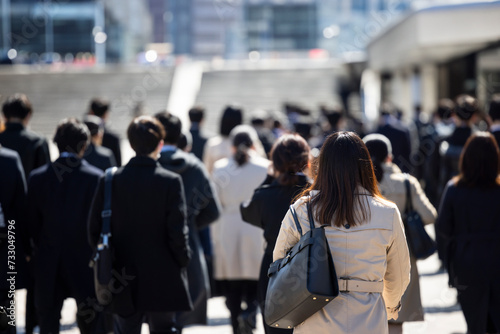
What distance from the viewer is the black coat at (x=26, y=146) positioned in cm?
655

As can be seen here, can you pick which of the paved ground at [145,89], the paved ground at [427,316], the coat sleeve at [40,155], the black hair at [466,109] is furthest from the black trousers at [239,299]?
the paved ground at [145,89]

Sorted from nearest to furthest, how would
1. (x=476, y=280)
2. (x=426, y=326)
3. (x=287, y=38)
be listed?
(x=476, y=280) < (x=426, y=326) < (x=287, y=38)

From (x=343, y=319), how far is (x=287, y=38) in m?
99.2

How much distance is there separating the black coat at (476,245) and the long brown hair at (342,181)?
6.53 ft

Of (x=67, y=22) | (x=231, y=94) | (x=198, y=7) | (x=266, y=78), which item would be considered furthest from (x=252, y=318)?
(x=198, y=7)

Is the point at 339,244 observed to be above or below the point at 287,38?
below

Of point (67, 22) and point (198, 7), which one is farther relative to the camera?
point (198, 7)

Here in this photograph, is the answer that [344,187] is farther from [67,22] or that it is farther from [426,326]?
[67,22]

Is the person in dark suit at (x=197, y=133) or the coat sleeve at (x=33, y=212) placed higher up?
the person in dark suit at (x=197, y=133)

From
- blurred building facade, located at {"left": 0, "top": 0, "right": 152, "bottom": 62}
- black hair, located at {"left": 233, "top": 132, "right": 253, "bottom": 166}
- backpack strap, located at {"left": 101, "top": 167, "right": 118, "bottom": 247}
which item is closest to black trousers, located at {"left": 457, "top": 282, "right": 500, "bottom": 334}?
black hair, located at {"left": 233, "top": 132, "right": 253, "bottom": 166}

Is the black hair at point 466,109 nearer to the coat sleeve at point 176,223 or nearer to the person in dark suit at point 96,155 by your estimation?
the person in dark suit at point 96,155

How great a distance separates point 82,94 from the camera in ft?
110

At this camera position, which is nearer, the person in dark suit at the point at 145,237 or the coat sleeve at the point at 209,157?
the person in dark suit at the point at 145,237

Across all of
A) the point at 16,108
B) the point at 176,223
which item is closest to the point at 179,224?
the point at 176,223
